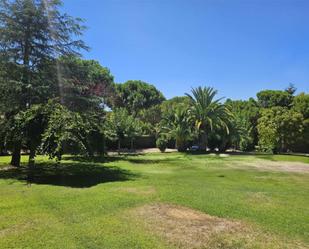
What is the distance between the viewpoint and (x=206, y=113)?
3161 cm

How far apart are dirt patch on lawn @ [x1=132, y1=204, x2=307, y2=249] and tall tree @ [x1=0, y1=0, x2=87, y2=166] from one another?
9.35 meters

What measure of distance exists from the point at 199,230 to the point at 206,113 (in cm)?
2599

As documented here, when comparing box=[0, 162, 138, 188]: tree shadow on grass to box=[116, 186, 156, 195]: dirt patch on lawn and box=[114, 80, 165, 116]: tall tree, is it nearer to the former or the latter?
box=[116, 186, 156, 195]: dirt patch on lawn

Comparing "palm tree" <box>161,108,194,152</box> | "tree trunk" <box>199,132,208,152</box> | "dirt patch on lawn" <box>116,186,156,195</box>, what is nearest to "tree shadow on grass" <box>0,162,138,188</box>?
"dirt patch on lawn" <box>116,186,156,195</box>

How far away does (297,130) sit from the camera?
102ft

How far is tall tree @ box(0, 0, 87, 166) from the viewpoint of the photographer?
46.9 ft

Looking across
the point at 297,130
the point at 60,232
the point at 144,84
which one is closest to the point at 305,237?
the point at 60,232

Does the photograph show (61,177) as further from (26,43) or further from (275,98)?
(275,98)

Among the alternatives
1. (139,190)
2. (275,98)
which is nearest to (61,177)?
(139,190)

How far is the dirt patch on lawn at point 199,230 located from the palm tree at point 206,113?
24.3 m

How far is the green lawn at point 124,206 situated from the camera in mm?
5703

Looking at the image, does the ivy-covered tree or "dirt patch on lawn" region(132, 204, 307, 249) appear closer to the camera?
"dirt patch on lawn" region(132, 204, 307, 249)

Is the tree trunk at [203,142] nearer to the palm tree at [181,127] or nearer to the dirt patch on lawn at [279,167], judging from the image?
the palm tree at [181,127]

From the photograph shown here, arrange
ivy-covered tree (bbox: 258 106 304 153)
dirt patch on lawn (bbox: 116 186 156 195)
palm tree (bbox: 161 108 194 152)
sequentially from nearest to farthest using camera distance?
dirt patch on lawn (bbox: 116 186 156 195), ivy-covered tree (bbox: 258 106 304 153), palm tree (bbox: 161 108 194 152)
